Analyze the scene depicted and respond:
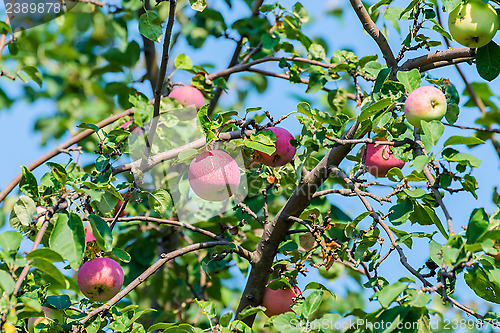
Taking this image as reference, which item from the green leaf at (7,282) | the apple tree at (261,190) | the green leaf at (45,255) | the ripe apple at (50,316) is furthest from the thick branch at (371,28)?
the ripe apple at (50,316)

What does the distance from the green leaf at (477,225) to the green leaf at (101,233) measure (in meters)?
0.87

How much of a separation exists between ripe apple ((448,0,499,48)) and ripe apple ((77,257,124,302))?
4.14ft

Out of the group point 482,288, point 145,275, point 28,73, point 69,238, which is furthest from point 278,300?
point 28,73

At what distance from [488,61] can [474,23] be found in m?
0.14

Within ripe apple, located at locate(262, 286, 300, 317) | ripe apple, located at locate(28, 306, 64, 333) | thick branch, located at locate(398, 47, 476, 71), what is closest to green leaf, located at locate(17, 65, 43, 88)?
ripe apple, located at locate(28, 306, 64, 333)

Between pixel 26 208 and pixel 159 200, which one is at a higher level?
pixel 159 200

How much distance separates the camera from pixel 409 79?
4.64 feet

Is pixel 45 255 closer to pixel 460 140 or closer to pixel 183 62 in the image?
pixel 460 140

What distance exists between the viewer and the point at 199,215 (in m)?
2.28

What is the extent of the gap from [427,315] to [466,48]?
78 centimetres

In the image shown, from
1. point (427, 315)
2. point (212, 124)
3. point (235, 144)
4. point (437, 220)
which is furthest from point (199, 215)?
point (427, 315)

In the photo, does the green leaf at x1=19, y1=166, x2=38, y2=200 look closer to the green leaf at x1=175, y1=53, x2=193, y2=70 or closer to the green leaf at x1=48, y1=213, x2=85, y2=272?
the green leaf at x1=48, y1=213, x2=85, y2=272

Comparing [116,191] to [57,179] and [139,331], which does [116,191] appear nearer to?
[57,179]

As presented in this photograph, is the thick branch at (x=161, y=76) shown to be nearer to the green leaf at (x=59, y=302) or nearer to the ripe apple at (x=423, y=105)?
the green leaf at (x=59, y=302)
